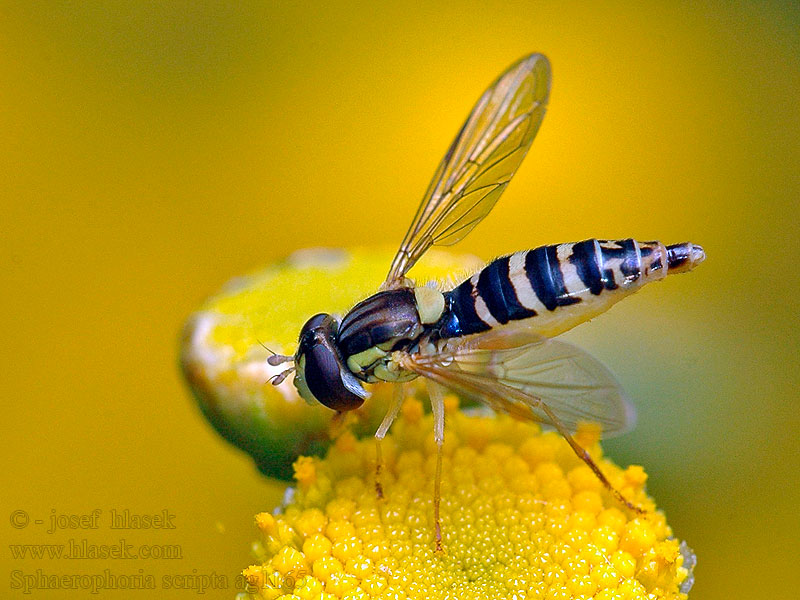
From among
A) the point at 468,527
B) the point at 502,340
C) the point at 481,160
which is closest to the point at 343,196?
the point at 481,160

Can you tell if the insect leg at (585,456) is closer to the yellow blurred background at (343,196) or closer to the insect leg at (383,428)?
the insect leg at (383,428)

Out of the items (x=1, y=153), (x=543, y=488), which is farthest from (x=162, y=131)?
(x=543, y=488)

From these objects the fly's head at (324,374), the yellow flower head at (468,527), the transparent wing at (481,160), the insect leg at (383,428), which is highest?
the transparent wing at (481,160)

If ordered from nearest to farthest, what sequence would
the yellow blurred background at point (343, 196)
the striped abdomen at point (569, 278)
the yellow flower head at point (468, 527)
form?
the yellow flower head at point (468, 527) < the striped abdomen at point (569, 278) < the yellow blurred background at point (343, 196)

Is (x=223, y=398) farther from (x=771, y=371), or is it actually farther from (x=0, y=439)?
(x=771, y=371)

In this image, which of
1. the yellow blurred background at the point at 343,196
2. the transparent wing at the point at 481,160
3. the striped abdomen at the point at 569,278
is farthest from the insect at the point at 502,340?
the yellow blurred background at the point at 343,196

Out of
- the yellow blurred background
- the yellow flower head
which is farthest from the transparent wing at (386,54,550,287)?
the yellow blurred background

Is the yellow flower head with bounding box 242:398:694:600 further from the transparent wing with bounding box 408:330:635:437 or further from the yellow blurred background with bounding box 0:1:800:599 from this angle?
the yellow blurred background with bounding box 0:1:800:599
